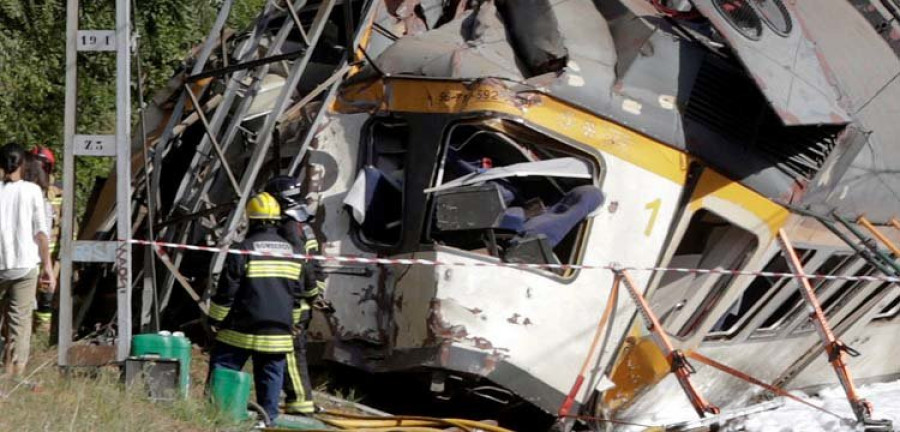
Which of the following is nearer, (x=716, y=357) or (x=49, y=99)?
(x=716, y=357)

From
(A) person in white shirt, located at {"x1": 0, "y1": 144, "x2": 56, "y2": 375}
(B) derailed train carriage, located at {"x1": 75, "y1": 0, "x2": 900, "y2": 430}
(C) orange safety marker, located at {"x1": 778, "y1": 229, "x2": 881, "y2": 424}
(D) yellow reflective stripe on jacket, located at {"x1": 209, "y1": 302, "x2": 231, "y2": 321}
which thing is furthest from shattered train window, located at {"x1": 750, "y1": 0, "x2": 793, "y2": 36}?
(A) person in white shirt, located at {"x1": 0, "y1": 144, "x2": 56, "y2": 375}

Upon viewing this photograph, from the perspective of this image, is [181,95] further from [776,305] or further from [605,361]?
[776,305]

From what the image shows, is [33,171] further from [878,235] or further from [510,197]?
[878,235]

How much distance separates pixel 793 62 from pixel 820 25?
1.56 metres

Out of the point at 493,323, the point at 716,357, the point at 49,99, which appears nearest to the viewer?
the point at 493,323

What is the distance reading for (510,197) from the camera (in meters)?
10.4

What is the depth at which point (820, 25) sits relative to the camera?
12273 mm

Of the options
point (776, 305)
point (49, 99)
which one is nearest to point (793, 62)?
point (776, 305)

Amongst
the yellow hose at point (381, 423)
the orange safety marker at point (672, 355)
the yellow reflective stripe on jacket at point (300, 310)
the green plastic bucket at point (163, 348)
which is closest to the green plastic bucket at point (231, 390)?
the green plastic bucket at point (163, 348)

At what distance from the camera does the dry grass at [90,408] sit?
302 inches

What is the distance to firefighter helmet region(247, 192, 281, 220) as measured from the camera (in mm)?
9164

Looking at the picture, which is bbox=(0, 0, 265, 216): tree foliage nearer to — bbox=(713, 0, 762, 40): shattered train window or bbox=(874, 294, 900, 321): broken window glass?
bbox=(713, 0, 762, 40): shattered train window

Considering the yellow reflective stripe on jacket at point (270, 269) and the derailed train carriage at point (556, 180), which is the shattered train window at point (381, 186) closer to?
the derailed train carriage at point (556, 180)

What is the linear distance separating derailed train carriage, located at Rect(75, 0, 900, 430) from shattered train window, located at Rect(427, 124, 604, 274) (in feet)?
0.05
